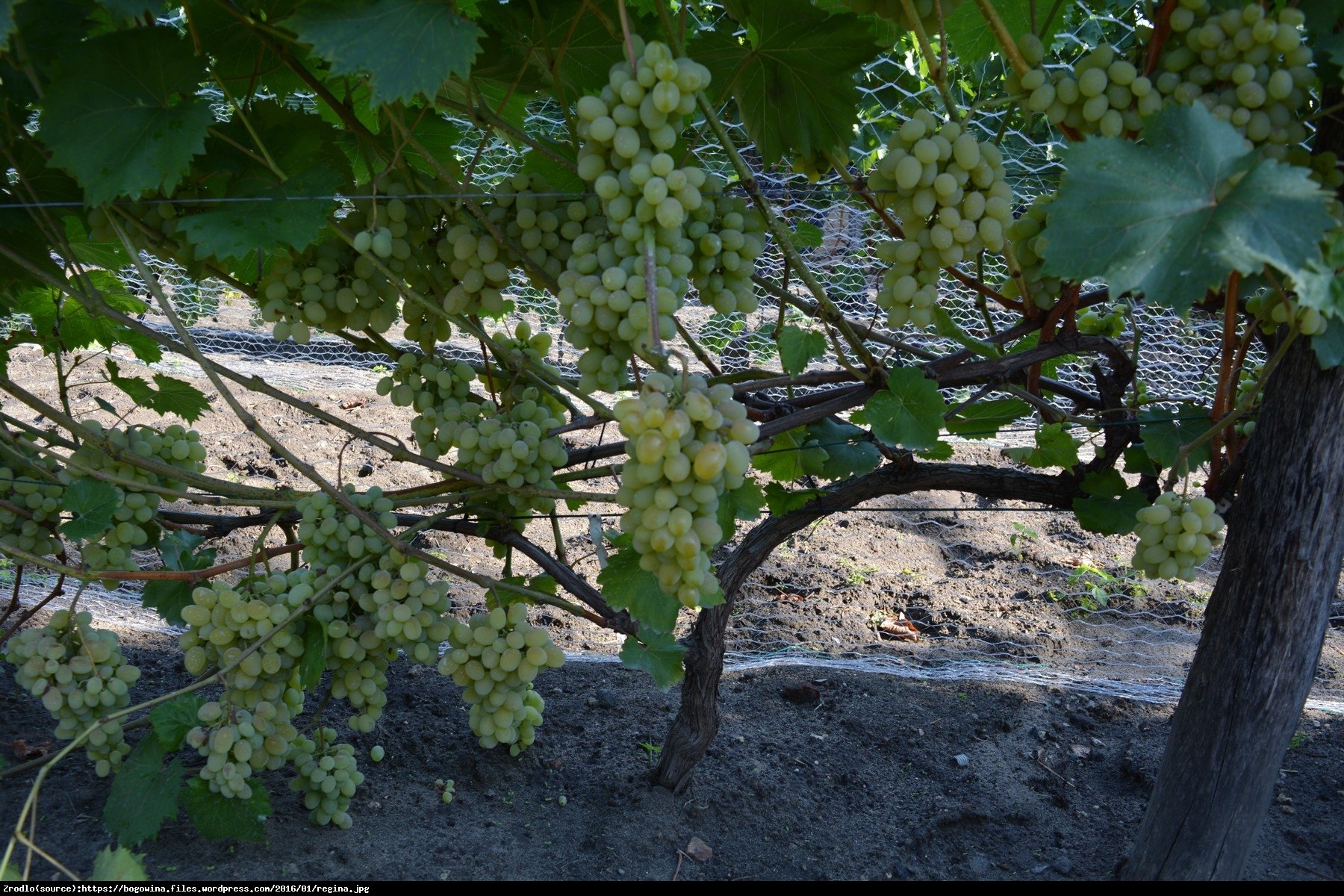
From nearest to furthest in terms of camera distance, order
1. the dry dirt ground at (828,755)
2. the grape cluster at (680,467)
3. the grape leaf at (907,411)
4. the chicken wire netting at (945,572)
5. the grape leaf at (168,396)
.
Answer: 1. the grape cluster at (680,467)
2. the grape leaf at (907,411)
3. the dry dirt ground at (828,755)
4. the grape leaf at (168,396)
5. the chicken wire netting at (945,572)

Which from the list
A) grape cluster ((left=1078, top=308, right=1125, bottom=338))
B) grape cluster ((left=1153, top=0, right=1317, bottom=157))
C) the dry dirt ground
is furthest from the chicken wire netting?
grape cluster ((left=1153, top=0, right=1317, bottom=157))

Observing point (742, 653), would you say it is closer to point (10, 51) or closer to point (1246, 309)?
point (1246, 309)

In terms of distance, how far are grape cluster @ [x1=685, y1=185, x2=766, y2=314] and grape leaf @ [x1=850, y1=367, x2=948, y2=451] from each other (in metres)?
0.29

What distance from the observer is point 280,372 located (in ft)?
15.4

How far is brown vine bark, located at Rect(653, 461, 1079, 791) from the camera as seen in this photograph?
1887 millimetres

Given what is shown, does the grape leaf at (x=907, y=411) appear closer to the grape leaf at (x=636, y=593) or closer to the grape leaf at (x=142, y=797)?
the grape leaf at (x=636, y=593)

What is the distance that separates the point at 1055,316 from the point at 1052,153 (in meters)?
0.24

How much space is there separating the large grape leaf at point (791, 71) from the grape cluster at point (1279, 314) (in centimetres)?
62

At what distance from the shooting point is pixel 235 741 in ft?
5.04

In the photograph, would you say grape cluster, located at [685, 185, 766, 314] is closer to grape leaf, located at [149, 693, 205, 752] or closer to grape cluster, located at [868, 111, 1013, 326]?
grape cluster, located at [868, 111, 1013, 326]

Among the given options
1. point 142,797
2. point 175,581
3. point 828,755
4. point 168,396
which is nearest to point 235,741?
point 142,797

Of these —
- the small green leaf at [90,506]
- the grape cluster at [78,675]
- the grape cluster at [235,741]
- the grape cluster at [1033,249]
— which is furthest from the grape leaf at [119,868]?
the grape cluster at [1033,249]

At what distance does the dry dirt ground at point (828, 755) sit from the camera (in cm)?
181
